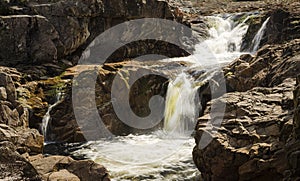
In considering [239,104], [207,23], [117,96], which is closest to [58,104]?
[117,96]

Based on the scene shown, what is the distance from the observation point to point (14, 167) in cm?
768

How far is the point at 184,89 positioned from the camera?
1680cm

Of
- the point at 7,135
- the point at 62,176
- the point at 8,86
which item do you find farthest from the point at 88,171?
the point at 8,86

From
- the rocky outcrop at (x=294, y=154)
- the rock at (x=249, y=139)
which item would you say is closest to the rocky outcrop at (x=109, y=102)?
the rock at (x=249, y=139)

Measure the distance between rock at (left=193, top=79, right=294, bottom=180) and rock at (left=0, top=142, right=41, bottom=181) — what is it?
14.9 ft

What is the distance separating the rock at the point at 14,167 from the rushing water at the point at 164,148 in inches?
150

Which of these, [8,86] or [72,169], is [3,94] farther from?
[72,169]

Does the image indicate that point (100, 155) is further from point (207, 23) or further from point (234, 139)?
point (207, 23)

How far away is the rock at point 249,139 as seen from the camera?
871 cm

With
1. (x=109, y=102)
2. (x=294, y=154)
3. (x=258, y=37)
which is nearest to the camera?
(x=294, y=154)

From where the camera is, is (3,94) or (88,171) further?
(3,94)

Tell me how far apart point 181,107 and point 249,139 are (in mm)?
7015

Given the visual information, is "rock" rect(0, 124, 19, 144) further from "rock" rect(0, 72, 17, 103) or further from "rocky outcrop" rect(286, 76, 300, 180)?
"rocky outcrop" rect(286, 76, 300, 180)

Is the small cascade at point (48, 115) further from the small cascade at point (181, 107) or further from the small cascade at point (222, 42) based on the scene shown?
the small cascade at point (222, 42)
